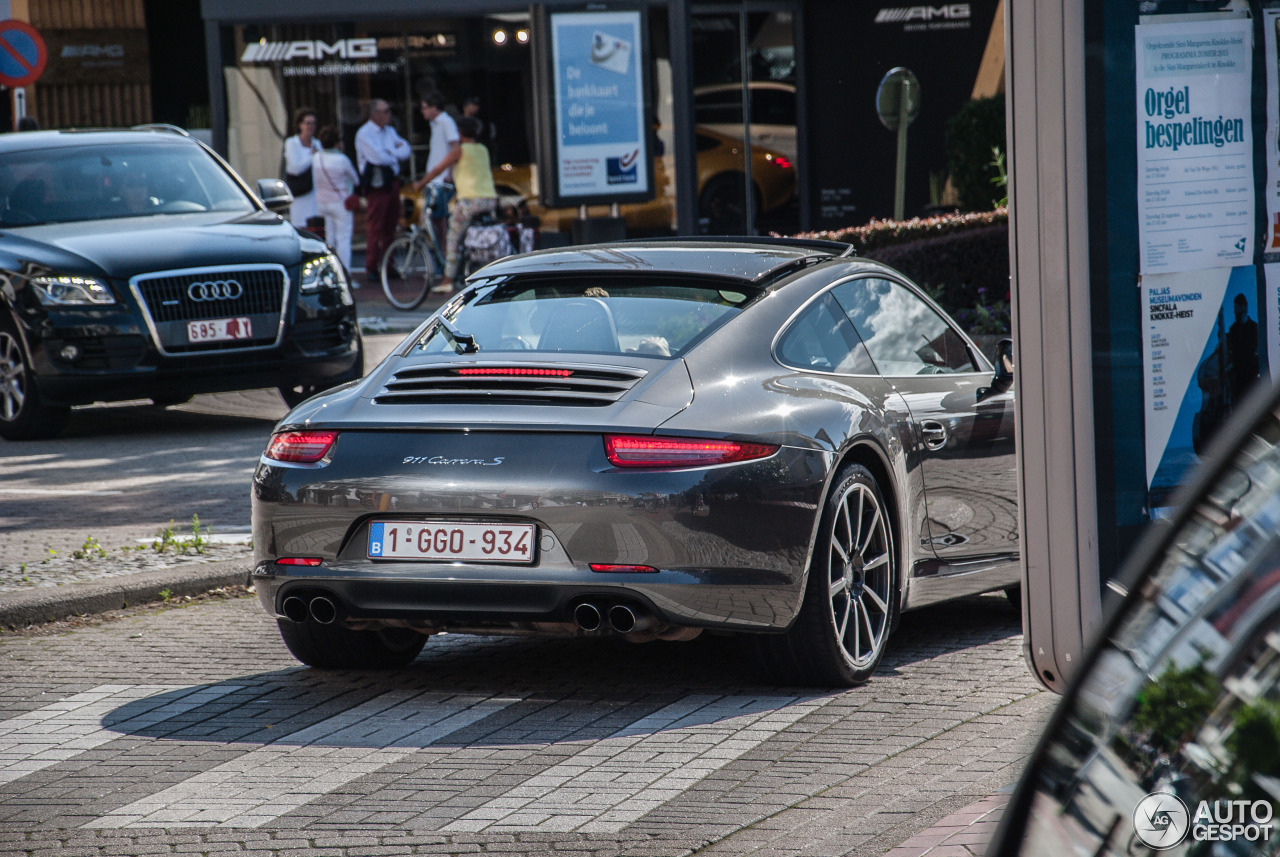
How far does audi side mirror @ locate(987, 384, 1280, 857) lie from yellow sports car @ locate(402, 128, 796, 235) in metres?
19.8

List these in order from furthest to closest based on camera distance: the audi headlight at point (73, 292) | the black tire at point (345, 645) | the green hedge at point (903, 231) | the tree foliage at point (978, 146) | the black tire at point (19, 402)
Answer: the tree foliage at point (978, 146), the green hedge at point (903, 231), the black tire at point (19, 402), the audi headlight at point (73, 292), the black tire at point (345, 645)

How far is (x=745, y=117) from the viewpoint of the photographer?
21.2 metres

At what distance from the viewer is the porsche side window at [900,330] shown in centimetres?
631

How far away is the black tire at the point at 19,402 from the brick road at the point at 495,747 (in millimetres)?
5163

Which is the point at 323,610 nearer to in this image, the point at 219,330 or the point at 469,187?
the point at 219,330

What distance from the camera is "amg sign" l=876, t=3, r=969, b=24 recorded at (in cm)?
2014

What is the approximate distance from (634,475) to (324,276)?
727cm

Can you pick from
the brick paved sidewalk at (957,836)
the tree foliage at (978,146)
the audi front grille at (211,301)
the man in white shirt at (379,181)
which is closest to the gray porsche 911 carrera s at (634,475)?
the brick paved sidewalk at (957,836)

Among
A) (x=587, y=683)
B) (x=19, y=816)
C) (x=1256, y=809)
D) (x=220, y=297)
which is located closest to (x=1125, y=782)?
(x=1256, y=809)

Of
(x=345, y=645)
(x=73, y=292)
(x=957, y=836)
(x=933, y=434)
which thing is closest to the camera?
(x=957, y=836)

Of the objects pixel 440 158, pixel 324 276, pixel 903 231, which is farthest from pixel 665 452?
pixel 440 158

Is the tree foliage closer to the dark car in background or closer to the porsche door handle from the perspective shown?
the dark car in background

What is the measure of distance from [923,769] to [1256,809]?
11.6ft
